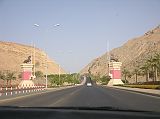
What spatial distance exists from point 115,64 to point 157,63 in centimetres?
2507

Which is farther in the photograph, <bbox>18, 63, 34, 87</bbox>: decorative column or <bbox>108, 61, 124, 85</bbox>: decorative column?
<bbox>108, 61, 124, 85</bbox>: decorative column

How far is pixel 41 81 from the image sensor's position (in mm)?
137625

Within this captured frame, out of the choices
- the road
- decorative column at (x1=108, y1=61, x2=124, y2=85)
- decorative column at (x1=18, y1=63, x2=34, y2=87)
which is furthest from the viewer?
decorative column at (x1=108, y1=61, x2=124, y2=85)

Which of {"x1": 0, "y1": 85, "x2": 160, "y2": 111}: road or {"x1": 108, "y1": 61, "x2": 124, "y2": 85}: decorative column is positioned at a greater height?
{"x1": 108, "y1": 61, "x2": 124, "y2": 85}: decorative column

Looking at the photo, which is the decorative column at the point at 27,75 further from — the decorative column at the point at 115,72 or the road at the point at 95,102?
the road at the point at 95,102

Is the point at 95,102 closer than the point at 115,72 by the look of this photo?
Yes

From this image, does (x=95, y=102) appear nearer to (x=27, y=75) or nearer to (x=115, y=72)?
(x=27, y=75)

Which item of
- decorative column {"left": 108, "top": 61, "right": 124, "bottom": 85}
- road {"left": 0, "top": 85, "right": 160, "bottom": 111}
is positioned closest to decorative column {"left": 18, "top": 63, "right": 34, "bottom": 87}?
decorative column {"left": 108, "top": 61, "right": 124, "bottom": 85}

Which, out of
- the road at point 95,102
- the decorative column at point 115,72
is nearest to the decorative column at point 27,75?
the decorative column at point 115,72

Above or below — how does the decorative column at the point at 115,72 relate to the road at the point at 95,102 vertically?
above

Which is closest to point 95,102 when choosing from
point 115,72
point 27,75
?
point 27,75

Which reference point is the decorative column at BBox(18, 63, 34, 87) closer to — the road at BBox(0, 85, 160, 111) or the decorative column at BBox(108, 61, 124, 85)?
the decorative column at BBox(108, 61, 124, 85)

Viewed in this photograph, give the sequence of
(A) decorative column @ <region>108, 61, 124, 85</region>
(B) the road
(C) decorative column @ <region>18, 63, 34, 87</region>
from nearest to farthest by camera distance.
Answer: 1. (B) the road
2. (C) decorative column @ <region>18, 63, 34, 87</region>
3. (A) decorative column @ <region>108, 61, 124, 85</region>

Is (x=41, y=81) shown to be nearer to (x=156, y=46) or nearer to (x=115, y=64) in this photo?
(x=115, y=64)
